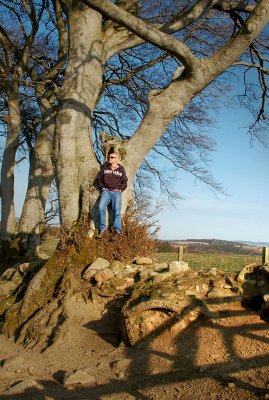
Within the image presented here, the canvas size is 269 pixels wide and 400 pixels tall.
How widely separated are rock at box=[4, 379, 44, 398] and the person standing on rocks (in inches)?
123

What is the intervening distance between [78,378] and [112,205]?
348cm

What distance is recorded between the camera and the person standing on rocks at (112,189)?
23.8 ft

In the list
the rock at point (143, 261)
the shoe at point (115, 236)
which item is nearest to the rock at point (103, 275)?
the rock at point (143, 261)

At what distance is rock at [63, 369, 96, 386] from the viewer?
14.7ft

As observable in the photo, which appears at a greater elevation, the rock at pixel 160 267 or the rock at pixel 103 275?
the rock at pixel 160 267

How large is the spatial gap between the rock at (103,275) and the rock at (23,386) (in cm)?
218

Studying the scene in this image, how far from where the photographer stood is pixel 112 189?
731 centimetres

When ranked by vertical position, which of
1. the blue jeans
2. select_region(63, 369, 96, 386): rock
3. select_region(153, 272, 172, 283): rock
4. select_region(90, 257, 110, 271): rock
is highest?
the blue jeans

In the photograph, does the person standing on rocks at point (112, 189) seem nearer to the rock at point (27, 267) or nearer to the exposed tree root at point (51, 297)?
the exposed tree root at point (51, 297)

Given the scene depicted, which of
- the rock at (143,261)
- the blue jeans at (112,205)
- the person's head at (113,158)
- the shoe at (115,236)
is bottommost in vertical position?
the rock at (143,261)

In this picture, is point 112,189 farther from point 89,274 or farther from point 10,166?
point 10,166

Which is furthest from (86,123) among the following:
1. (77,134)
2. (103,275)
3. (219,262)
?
(219,262)

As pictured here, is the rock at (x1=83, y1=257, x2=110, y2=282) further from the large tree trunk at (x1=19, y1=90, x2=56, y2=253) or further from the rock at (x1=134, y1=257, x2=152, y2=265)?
the large tree trunk at (x1=19, y1=90, x2=56, y2=253)

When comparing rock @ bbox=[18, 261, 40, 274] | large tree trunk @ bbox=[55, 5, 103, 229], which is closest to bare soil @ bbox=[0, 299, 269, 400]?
rock @ bbox=[18, 261, 40, 274]
